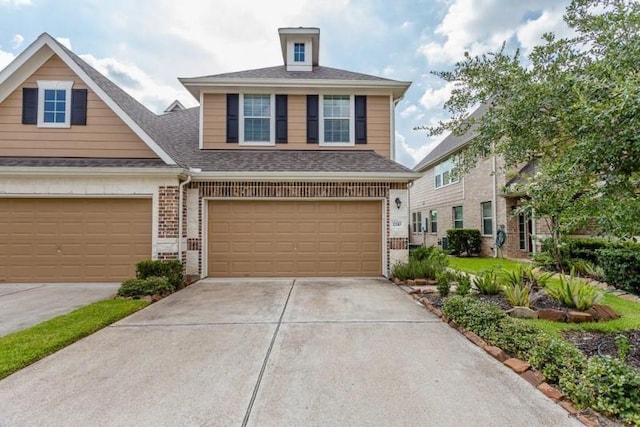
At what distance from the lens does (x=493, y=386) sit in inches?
121

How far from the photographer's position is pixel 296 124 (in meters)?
9.88

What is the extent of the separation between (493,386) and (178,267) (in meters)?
6.84

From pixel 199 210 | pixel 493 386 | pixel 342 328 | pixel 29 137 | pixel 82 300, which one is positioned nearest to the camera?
pixel 493 386

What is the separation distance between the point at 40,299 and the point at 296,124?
25.2 feet

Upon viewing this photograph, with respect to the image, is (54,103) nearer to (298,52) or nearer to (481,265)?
(298,52)

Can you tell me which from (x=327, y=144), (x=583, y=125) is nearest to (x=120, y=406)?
(x=583, y=125)

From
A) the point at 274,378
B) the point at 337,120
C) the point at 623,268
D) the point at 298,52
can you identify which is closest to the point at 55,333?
the point at 274,378

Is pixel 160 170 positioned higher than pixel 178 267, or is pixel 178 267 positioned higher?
pixel 160 170

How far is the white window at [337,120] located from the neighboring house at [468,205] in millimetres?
2698

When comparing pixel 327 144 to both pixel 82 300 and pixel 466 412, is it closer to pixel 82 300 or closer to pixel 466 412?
pixel 82 300

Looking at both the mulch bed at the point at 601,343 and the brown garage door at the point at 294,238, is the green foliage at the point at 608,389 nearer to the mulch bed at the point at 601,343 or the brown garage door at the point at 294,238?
the mulch bed at the point at 601,343

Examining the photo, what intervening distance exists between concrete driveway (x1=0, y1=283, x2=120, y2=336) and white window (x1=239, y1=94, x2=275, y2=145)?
219 inches

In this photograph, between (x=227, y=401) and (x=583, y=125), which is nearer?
(x=227, y=401)

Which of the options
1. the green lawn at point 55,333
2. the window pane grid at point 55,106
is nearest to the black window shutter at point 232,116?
the window pane grid at point 55,106
